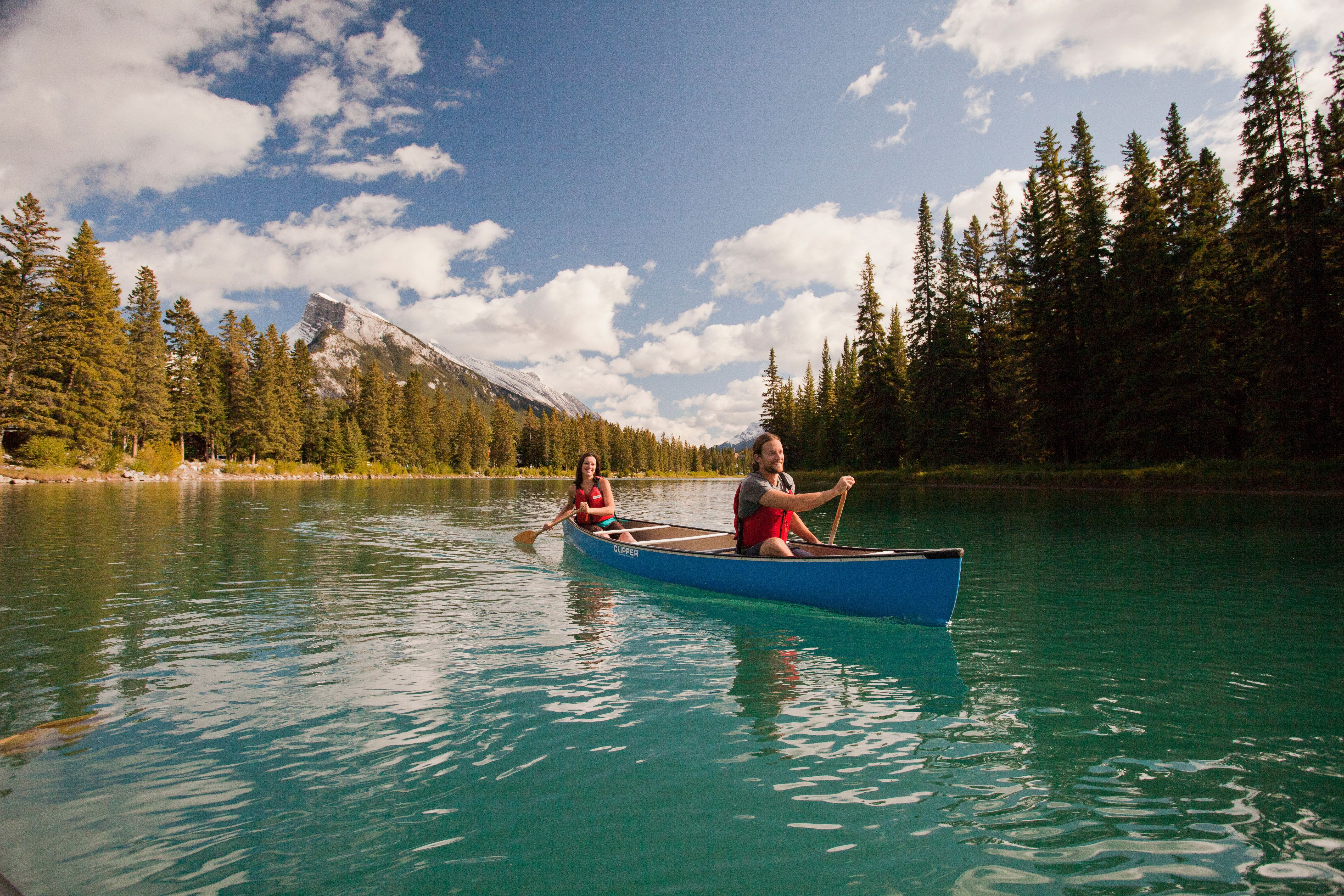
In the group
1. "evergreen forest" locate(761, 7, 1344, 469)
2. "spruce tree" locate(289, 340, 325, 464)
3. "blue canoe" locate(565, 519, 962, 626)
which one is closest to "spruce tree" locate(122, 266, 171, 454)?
"spruce tree" locate(289, 340, 325, 464)

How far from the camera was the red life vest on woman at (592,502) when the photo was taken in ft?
44.4

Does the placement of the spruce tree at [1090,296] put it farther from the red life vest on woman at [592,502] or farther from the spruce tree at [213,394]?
the spruce tree at [213,394]

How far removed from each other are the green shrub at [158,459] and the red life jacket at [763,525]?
53158 mm

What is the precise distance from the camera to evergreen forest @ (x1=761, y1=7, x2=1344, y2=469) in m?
22.9

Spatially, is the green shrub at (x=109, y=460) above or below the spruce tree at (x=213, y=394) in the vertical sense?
below

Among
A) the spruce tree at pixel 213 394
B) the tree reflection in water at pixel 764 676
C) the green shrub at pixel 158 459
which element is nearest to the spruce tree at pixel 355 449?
the spruce tree at pixel 213 394

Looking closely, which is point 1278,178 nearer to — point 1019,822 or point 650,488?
point 1019,822

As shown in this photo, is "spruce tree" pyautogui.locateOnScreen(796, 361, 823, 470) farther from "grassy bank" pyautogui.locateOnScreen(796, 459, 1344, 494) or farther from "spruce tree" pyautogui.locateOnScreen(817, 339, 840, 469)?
"grassy bank" pyautogui.locateOnScreen(796, 459, 1344, 494)

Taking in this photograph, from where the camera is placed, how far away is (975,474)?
117 ft

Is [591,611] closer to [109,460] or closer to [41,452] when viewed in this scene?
[41,452]

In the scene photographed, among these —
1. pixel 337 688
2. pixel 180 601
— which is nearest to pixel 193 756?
pixel 337 688

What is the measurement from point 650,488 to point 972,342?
28423mm

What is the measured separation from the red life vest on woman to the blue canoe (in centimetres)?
359

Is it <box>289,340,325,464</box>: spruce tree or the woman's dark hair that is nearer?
the woman's dark hair
